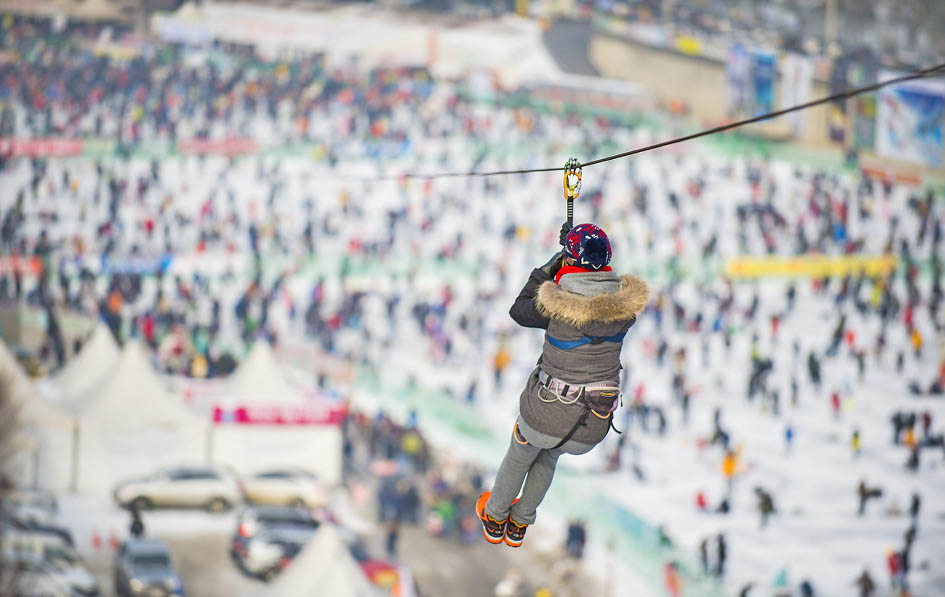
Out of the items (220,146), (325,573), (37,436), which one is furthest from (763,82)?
(325,573)

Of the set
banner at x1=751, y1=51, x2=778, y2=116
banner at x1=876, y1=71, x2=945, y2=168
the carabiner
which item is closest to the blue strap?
the carabiner

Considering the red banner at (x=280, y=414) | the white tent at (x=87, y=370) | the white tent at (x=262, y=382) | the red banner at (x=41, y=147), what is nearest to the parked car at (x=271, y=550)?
the red banner at (x=280, y=414)

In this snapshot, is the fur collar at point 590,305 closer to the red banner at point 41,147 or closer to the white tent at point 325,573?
the white tent at point 325,573

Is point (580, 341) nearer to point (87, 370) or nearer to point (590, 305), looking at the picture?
point (590, 305)

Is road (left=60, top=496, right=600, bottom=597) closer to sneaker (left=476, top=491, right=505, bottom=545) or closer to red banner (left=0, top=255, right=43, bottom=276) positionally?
red banner (left=0, top=255, right=43, bottom=276)

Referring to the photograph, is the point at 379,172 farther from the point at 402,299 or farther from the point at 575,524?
the point at 575,524
